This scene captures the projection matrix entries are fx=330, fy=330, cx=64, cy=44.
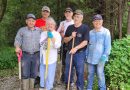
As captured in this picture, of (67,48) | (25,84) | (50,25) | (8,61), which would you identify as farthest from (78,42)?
(8,61)

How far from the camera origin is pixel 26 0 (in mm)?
15406

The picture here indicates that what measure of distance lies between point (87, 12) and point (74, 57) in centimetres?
418

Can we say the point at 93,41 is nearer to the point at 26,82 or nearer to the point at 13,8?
the point at 26,82

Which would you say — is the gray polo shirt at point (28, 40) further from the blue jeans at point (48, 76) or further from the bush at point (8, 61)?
the bush at point (8, 61)

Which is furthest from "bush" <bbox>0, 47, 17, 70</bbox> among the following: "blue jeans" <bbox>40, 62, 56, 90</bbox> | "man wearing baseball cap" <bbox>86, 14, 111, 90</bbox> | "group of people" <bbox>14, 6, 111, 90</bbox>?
"man wearing baseball cap" <bbox>86, 14, 111, 90</bbox>

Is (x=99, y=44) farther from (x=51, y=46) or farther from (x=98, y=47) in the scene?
(x=51, y=46)

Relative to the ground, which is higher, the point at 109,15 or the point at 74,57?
the point at 109,15

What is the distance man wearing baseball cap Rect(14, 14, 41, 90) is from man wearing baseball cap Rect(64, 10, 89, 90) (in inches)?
25.3

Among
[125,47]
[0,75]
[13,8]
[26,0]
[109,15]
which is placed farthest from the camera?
[13,8]

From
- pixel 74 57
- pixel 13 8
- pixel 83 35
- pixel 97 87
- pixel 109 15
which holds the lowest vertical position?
pixel 97 87

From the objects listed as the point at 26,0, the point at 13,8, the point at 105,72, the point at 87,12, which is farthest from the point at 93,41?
the point at 13,8

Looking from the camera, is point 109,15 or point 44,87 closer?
point 44,87

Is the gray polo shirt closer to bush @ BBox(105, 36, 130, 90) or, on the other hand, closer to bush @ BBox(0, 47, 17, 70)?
bush @ BBox(105, 36, 130, 90)

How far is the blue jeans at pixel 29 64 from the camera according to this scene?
7.02 m
